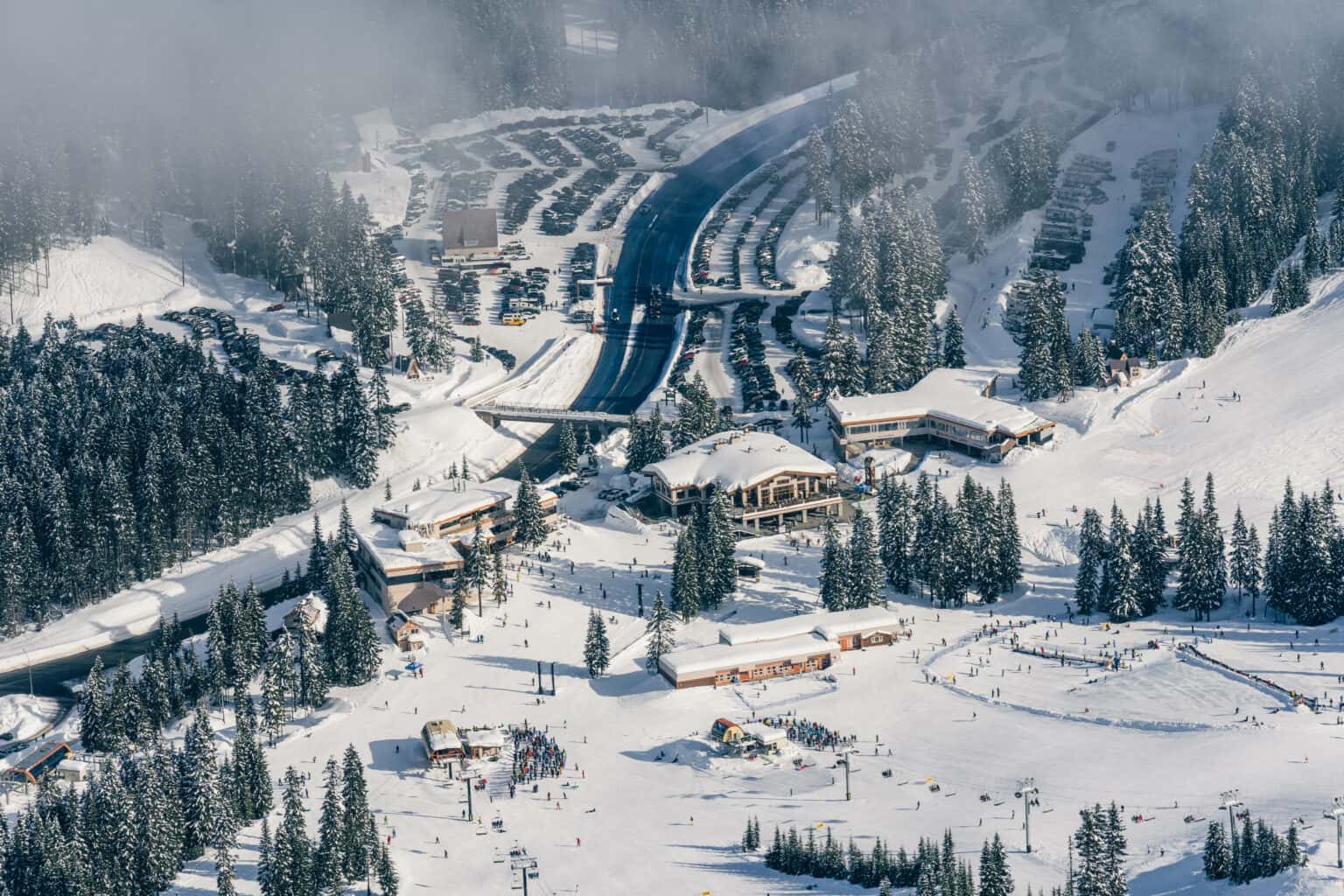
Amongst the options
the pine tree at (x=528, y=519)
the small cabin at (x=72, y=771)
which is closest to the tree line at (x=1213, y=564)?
the pine tree at (x=528, y=519)

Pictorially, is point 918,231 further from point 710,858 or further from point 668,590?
point 710,858

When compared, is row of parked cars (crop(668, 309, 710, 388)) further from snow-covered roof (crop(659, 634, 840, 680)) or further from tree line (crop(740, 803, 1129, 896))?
tree line (crop(740, 803, 1129, 896))

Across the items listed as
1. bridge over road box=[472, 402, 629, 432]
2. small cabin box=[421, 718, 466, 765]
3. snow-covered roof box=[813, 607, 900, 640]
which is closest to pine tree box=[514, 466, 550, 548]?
snow-covered roof box=[813, 607, 900, 640]

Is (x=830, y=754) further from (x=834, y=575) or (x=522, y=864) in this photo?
(x=834, y=575)

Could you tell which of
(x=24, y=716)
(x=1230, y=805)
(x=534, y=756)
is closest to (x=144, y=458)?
(x=24, y=716)

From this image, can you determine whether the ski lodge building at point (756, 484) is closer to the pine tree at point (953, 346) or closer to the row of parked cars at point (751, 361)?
the row of parked cars at point (751, 361)

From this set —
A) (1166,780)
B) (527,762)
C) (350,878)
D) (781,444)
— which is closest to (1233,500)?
(781,444)

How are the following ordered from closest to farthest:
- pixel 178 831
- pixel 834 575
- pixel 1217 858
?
1. pixel 1217 858
2. pixel 178 831
3. pixel 834 575
